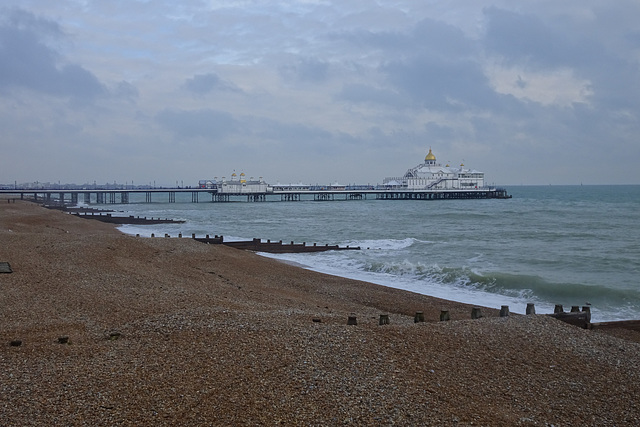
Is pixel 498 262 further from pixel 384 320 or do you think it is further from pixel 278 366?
pixel 278 366

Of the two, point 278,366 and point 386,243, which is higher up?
point 278,366

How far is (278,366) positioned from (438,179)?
3851 inches

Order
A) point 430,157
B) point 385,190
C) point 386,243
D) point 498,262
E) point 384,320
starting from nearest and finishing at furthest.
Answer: point 384,320 < point 498,262 < point 386,243 < point 385,190 < point 430,157

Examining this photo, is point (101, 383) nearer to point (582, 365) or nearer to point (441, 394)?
point (441, 394)

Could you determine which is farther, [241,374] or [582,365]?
[582,365]

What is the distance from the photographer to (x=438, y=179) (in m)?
101

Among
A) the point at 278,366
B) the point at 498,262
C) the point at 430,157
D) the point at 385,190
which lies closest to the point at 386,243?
the point at 498,262

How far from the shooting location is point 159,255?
15531mm

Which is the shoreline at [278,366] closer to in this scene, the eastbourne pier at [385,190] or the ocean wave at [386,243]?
the ocean wave at [386,243]

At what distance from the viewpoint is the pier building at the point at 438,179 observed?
99.4 metres

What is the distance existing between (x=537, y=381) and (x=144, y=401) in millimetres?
3834

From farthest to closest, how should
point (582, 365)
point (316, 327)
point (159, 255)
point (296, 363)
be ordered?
point (159, 255), point (316, 327), point (582, 365), point (296, 363)

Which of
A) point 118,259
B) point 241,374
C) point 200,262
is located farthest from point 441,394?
→ point 200,262

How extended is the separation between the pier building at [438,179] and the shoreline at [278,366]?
91.9 meters
